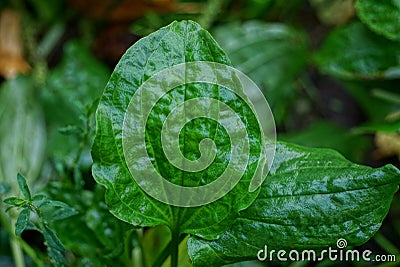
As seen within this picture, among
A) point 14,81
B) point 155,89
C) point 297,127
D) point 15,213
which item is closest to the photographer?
point 155,89

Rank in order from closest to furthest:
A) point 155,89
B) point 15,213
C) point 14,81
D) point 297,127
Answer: point 155,89
point 15,213
point 14,81
point 297,127

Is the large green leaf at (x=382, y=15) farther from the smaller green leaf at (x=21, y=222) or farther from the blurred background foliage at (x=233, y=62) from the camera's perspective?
the smaller green leaf at (x=21, y=222)

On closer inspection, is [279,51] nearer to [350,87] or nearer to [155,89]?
[350,87]

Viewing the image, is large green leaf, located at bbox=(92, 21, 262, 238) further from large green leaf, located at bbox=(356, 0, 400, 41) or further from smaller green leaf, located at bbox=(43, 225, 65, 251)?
large green leaf, located at bbox=(356, 0, 400, 41)

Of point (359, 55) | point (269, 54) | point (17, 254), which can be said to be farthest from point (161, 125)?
point (269, 54)

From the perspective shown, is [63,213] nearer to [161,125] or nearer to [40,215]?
[40,215]

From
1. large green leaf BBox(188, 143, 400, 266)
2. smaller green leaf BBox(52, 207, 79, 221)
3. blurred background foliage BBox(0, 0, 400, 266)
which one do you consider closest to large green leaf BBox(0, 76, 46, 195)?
blurred background foliage BBox(0, 0, 400, 266)

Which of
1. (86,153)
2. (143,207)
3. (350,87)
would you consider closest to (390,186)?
(143,207)
